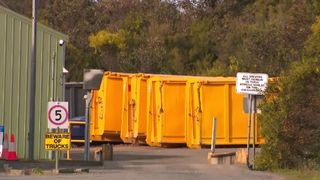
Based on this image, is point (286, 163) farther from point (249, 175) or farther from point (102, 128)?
point (102, 128)

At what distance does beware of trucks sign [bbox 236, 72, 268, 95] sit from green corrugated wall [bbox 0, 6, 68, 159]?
6405 millimetres

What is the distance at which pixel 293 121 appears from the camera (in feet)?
65.9

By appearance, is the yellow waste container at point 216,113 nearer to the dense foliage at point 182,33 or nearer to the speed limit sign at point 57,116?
the dense foliage at point 182,33

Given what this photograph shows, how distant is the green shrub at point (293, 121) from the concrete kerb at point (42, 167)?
15.7 ft

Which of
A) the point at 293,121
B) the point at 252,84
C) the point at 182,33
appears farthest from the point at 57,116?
the point at 182,33

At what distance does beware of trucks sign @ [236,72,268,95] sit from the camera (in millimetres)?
20969

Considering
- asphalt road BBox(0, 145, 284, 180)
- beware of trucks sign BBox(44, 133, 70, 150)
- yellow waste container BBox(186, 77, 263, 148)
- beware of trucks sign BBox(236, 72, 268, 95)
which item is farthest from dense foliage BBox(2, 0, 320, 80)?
beware of trucks sign BBox(44, 133, 70, 150)

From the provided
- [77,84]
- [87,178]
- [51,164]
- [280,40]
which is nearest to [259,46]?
[280,40]

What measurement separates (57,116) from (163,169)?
3.59 m

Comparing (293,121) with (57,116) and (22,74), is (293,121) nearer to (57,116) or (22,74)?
(57,116)

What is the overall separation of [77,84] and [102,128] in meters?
4.15

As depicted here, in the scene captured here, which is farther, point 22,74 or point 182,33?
point 182,33

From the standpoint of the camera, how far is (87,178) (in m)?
17.3

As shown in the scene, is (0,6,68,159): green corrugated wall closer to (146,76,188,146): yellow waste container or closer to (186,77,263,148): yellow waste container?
(146,76,188,146): yellow waste container
